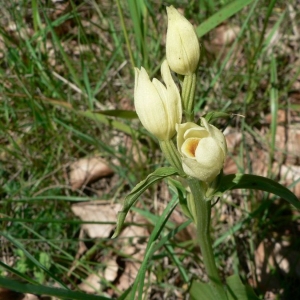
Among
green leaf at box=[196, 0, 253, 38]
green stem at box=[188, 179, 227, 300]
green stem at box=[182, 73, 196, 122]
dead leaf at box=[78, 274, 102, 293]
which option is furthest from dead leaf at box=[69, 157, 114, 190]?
green stem at box=[182, 73, 196, 122]

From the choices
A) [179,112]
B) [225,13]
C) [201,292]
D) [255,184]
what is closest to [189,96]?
[179,112]

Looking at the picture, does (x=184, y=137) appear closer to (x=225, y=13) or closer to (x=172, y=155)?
(x=172, y=155)

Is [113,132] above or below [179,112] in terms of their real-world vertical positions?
below

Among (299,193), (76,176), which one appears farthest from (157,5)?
(299,193)

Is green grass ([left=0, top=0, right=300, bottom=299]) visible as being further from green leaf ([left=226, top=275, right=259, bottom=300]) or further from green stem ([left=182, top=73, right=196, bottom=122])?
green stem ([left=182, top=73, right=196, bottom=122])

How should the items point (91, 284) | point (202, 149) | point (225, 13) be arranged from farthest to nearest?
1. point (91, 284)
2. point (225, 13)
3. point (202, 149)

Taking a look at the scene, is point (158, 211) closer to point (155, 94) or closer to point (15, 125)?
point (15, 125)
